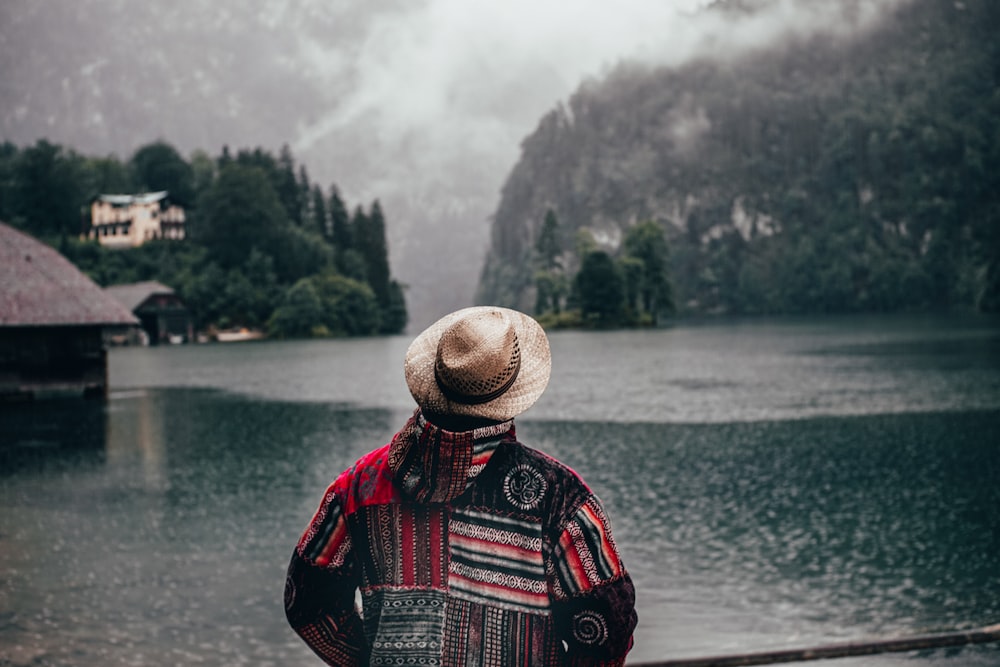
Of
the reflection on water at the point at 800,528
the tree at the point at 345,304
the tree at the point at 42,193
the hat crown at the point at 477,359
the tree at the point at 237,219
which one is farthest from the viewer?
the tree at the point at 237,219

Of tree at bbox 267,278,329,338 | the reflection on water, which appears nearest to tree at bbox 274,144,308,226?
tree at bbox 267,278,329,338

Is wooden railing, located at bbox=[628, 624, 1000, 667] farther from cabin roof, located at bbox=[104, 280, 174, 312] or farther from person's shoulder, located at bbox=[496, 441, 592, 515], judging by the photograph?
cabin roof, located at bbox=[104, 280, 174, 312]

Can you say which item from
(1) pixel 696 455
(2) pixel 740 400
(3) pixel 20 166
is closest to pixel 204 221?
(3) pixel 20 166

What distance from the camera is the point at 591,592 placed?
263cm

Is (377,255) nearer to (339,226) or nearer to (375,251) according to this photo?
(375,251)

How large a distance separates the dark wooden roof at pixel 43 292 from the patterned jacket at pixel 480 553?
1510 inches

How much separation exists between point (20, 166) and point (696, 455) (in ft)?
388

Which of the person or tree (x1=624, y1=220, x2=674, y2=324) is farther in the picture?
tree (x1=624, y1=220, x2=674, y2=324)

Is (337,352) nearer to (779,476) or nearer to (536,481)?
(779,476)

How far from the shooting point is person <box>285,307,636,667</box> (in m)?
A: 2.52

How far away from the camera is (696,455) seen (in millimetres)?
22406

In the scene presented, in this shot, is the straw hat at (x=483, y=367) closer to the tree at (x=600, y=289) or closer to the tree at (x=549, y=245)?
the tree at (x=600, y=289)

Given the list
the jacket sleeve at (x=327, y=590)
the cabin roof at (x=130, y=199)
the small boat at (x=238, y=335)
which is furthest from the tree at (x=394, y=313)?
the jacket sleeve at (x=327, y=590)

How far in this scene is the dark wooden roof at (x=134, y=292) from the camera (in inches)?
3909
